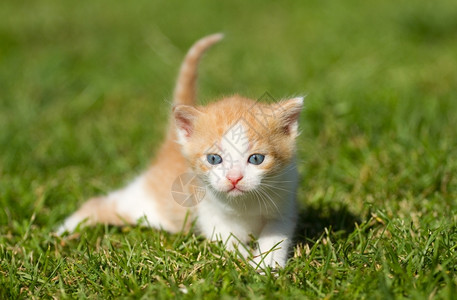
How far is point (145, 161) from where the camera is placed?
13.2ft

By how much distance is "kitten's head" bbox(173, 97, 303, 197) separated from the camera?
7.98 feet

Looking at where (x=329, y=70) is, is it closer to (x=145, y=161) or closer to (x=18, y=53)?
(x=145, y=161)

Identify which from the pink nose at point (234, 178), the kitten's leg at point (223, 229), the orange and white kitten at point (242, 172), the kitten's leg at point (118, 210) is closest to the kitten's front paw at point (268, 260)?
the orange and white kitten at point (242, 172)

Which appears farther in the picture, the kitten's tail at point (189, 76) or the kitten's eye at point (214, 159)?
the kitten's tail at point (189, 76)

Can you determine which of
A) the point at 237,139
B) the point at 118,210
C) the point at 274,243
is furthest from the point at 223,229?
the point at 118,210

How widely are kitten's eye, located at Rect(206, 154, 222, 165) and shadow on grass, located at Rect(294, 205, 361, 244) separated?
623 mm

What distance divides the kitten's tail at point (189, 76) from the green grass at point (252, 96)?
29.7 inches

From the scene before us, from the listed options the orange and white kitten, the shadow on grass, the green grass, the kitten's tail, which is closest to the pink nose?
the orange and white kitten

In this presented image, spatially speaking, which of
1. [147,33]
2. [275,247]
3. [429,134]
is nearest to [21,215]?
[275,247]

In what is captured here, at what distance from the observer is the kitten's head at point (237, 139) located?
2.43m

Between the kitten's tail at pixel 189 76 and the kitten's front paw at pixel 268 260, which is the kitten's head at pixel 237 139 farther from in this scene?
the kitten's tail at pixel 189 76

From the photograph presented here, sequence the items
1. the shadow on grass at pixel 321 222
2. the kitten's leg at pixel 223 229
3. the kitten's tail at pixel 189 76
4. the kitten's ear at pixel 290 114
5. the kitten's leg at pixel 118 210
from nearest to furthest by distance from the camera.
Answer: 1. the kitten's ear at pixel 290 114
2. the kitten's leg at pixel 223 229
3. the shadow on grass at pixel 321 222
4. the kitten's leg at pixel 118 210
5. the kitten's tail at pixel 189 76

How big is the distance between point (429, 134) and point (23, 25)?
517 cm

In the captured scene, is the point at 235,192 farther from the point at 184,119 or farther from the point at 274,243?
the point at 184,119
